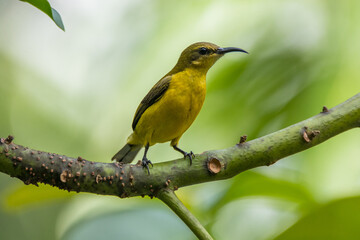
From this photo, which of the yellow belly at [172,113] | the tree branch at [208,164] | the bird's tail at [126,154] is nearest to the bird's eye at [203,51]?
the yellow belly at [172,113]

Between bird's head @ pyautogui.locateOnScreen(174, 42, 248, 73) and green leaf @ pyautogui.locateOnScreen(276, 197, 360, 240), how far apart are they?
8.07ft

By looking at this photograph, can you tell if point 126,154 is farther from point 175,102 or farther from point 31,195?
point 31,195

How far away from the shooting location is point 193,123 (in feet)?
13.6

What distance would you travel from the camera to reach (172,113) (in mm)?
3855

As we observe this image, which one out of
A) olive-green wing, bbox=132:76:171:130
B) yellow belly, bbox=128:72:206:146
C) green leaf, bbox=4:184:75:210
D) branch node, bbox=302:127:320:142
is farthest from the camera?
olive-green wing, bbox=132:76:171:130

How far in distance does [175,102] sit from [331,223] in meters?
1.95

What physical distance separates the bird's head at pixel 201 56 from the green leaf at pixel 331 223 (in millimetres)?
2461

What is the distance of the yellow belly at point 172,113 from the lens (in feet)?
12.7

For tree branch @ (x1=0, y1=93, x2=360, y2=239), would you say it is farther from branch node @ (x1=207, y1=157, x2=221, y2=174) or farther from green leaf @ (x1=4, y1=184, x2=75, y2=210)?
green leaf @ (x1=4, y1=184, x2=75, y2=210)

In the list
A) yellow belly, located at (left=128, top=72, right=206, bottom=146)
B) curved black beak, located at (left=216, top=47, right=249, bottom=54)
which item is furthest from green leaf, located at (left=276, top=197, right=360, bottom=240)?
curved black beak, located at (left=216, top=47, right=249, bottom=54)

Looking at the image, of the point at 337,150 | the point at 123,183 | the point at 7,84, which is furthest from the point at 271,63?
the point at 7,84

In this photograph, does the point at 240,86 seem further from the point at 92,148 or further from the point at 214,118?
the point at 92,148

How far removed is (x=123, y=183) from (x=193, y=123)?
1809 mm

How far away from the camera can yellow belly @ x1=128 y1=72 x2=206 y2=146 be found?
3.86 m
